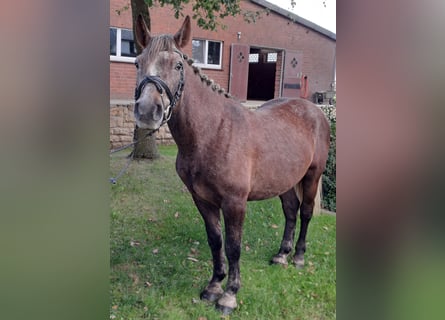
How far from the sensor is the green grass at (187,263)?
252 centimetres

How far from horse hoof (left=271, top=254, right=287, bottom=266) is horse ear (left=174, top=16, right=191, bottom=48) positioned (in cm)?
205

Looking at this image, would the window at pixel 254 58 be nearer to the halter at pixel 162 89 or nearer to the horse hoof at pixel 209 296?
the horse hoof at pixel 209 296

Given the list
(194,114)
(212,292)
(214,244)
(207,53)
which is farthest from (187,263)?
(207,53)

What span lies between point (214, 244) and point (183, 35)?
1.42 metres

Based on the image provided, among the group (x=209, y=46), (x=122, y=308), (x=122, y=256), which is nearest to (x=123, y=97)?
(x=209, y=46)

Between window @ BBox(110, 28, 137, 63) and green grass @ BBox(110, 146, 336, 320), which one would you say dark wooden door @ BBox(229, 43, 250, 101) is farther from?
green grass @ BBox(110, 146, 336, 320)

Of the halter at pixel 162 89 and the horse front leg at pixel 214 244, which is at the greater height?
the halter at pixel 162 89

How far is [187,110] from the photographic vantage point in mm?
2102

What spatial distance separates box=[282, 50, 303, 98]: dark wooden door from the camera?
41.4ft

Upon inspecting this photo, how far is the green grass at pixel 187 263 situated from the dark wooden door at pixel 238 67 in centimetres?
690
